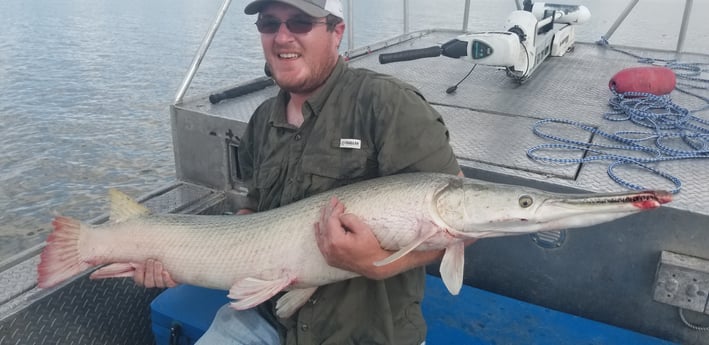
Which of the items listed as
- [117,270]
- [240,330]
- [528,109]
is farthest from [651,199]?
[528,109]

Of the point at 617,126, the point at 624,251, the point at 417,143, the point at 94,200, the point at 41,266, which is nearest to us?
the point at 417,143

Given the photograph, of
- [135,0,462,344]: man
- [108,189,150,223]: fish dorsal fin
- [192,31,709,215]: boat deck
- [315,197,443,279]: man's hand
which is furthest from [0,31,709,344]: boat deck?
[315,197,443,279]: man's hand

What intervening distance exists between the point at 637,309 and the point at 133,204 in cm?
270

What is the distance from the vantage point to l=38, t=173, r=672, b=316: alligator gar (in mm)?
2062

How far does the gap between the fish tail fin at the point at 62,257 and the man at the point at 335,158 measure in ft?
1.03

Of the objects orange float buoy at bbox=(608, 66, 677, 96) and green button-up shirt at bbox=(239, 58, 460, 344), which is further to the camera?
orange float buoy at bbox=(608, 66, 677, 96)

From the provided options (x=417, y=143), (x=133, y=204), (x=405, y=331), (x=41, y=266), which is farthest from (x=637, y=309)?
(x=41, y=266)

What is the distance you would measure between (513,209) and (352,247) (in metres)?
0.61

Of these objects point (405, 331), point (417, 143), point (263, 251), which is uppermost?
point (417, 143)

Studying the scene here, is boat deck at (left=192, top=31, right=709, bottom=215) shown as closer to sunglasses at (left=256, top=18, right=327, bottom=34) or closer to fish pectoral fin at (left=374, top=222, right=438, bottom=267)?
fish pectoral fin at (left=374, top=222, right=438, bottom=267)

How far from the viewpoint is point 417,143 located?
2.39 metres

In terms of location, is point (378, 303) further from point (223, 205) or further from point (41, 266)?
point (223, 205)

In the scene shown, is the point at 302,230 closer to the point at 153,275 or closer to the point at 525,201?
Result: the point at 153,275

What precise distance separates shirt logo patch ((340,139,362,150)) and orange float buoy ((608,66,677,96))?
3370 millimetres
